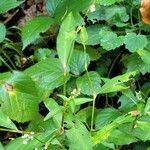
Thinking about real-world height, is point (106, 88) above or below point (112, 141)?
above

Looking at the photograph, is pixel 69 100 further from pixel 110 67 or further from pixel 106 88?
pixel 110 67

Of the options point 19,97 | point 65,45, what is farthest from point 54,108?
point 65,45

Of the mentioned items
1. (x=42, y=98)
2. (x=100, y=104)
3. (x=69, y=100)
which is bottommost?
(x=100, y=104)

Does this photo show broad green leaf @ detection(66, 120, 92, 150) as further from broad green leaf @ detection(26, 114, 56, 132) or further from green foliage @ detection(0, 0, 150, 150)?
broad green leaf @ detection(26, 114, 56, 132)

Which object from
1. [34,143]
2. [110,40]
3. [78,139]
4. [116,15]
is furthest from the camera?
[116,15]

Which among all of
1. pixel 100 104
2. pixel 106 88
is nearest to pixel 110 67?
pixel 100 104

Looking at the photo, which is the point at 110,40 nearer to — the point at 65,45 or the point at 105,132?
the point at 65,45

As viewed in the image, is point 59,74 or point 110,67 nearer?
point 59,74
